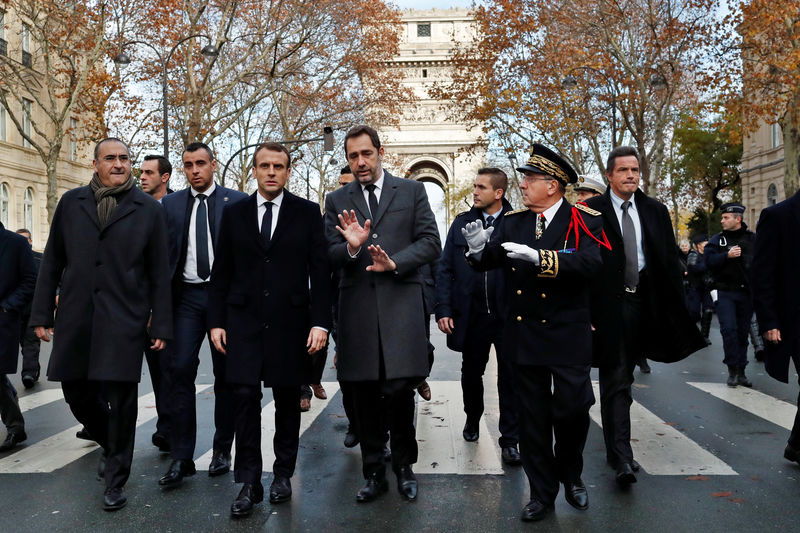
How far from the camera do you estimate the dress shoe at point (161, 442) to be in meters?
5.89

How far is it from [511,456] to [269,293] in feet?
7.42

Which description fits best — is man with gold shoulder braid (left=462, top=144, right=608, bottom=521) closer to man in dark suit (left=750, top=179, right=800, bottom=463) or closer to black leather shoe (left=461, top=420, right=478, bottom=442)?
man in dark suit (left=750, top=179, right=800, bottom=463)

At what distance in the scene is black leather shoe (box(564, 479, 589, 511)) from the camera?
455 cm

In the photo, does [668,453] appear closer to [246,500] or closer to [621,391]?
[621,391]

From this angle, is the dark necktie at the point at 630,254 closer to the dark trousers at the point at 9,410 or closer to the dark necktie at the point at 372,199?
the dark necktie at the point at 372,199

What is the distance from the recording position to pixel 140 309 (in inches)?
192

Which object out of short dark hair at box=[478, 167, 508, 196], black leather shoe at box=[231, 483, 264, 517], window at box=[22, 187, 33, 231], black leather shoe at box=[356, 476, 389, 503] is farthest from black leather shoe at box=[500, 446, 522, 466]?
window at box=[22, 187, 33, 231]

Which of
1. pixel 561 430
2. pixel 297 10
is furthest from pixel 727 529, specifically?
pixel 297 10

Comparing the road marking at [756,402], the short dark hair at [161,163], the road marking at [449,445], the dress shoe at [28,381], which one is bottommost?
the road marking at [756,402]

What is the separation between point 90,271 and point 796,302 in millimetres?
4690

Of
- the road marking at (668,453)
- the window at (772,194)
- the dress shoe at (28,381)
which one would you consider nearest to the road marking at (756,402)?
the road marking at (668,453)

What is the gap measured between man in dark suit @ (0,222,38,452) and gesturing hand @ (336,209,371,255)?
3367 millimetres

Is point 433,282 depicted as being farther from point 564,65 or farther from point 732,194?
point 732,194

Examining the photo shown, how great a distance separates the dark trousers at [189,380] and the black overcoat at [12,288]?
161 centimetres
